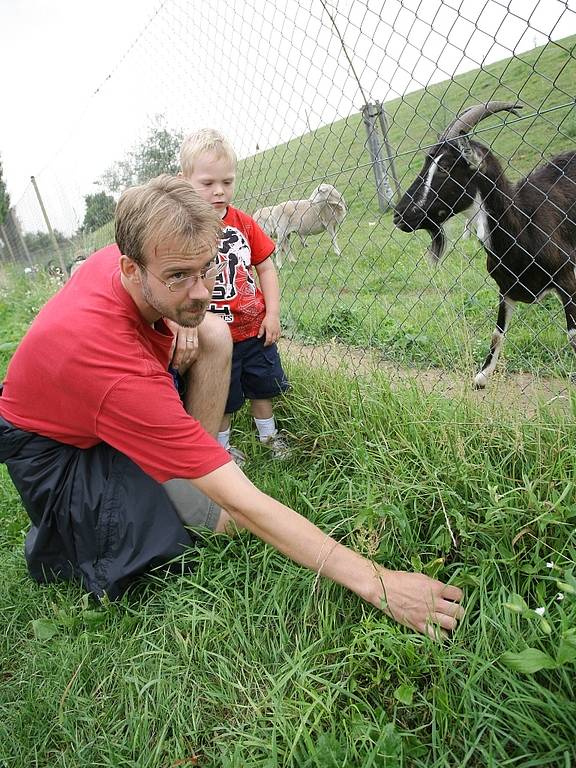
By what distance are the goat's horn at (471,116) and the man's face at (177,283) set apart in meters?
1.39

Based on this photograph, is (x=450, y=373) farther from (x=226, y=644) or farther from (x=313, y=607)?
(x=226, y=644)

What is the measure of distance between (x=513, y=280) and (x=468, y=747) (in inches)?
97.2

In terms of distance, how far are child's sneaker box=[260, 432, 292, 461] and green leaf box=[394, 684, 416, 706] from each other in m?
1.32

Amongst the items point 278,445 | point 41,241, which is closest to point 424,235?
point 278,445

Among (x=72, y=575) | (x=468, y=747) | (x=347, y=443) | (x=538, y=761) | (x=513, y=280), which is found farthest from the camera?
(x=513, y=280)

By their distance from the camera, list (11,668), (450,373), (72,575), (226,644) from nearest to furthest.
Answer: (226,644)
(11,668)
(72,575)
(450,373)

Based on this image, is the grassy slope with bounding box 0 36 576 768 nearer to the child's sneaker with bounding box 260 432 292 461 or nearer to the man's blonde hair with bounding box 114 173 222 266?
the child's sneaker with bounding box 260 432 292 461

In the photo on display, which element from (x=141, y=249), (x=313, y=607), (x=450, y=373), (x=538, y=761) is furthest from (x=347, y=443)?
(x=538, y=761)

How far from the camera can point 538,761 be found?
4.14 feet

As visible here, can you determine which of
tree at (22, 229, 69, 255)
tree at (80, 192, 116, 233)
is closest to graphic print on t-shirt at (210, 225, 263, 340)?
tree at (80, 192, 116, 233)

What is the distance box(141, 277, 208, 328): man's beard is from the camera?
6.27ft

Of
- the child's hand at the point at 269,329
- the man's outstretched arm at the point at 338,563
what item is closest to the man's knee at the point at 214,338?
the child's hand at the point at 269,329

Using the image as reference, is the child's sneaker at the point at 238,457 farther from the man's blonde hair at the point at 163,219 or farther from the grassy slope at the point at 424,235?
the man's blonde hair at the point at 163,219

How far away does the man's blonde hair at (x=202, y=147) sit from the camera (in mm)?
2555
